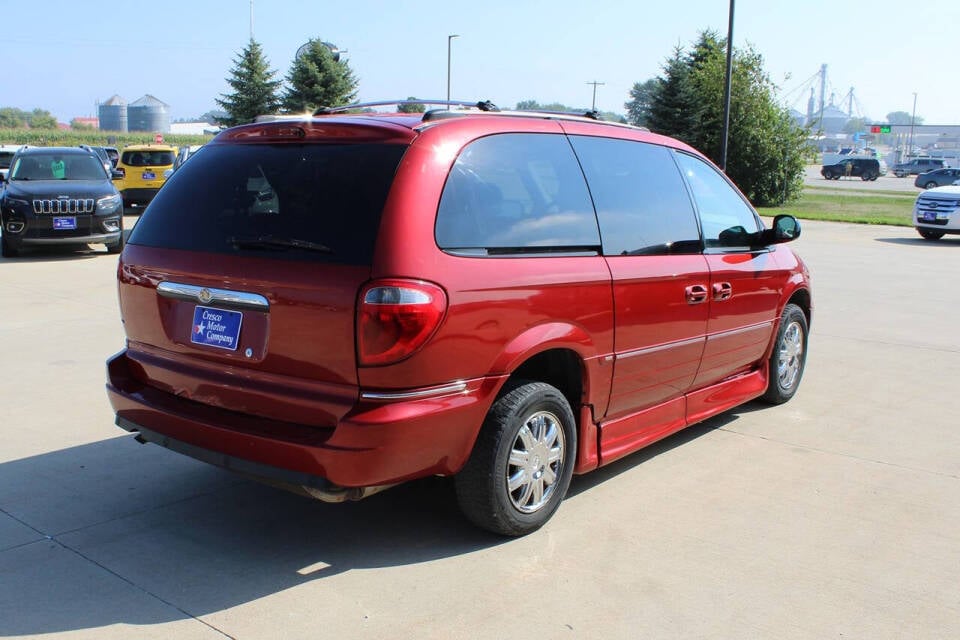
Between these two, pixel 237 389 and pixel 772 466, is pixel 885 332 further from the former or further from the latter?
pixel 237 389

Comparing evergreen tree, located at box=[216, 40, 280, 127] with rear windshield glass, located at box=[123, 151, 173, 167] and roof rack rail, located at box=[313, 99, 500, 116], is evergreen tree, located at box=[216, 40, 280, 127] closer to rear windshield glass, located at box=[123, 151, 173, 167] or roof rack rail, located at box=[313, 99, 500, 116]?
rear windshield glass, located at box=[123, 151, 173, 167]

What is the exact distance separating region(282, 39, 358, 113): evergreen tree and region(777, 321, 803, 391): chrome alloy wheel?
106 feet

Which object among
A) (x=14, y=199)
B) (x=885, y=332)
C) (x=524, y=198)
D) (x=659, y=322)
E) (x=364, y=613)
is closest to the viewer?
(x=364, y=613)

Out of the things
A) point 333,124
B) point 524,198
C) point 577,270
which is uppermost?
point 333,124

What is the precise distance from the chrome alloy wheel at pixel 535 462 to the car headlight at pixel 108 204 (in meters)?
12.0

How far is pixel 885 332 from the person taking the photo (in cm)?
939

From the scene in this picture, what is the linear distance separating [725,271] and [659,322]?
0.82 metres

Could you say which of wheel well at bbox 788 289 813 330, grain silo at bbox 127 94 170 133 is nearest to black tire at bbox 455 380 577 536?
wheel well at bbox 788 289 813 330

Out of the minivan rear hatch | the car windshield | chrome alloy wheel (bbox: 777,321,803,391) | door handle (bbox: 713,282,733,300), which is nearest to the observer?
the minivan rear hatch

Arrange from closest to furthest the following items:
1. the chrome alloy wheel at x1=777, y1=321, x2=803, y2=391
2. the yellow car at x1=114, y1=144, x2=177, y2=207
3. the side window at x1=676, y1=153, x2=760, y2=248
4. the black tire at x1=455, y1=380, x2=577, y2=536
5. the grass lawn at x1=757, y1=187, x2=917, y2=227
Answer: the black tire at x1=455, y1=380, x2=577, y2=536, the side window at x1=676, y1=153, x2=760, y2=248, the chrome alloy wheel at x1=777, y1=321, x2=803, y2=391, the yellow car at x1=114, y1=144, x2=177, y2=207, the grass lawn at x1=757, y1=187, x2=917, y2=227

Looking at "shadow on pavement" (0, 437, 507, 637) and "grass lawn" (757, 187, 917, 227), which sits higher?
"grass lawn" (757, 187, 917, 227)

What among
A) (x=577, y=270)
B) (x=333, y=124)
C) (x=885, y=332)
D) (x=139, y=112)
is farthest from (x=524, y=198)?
(x=139, y=112)

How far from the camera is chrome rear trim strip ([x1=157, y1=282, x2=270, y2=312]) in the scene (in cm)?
366

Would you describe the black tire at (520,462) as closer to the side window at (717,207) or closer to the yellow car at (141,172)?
the side window at (717,207)
